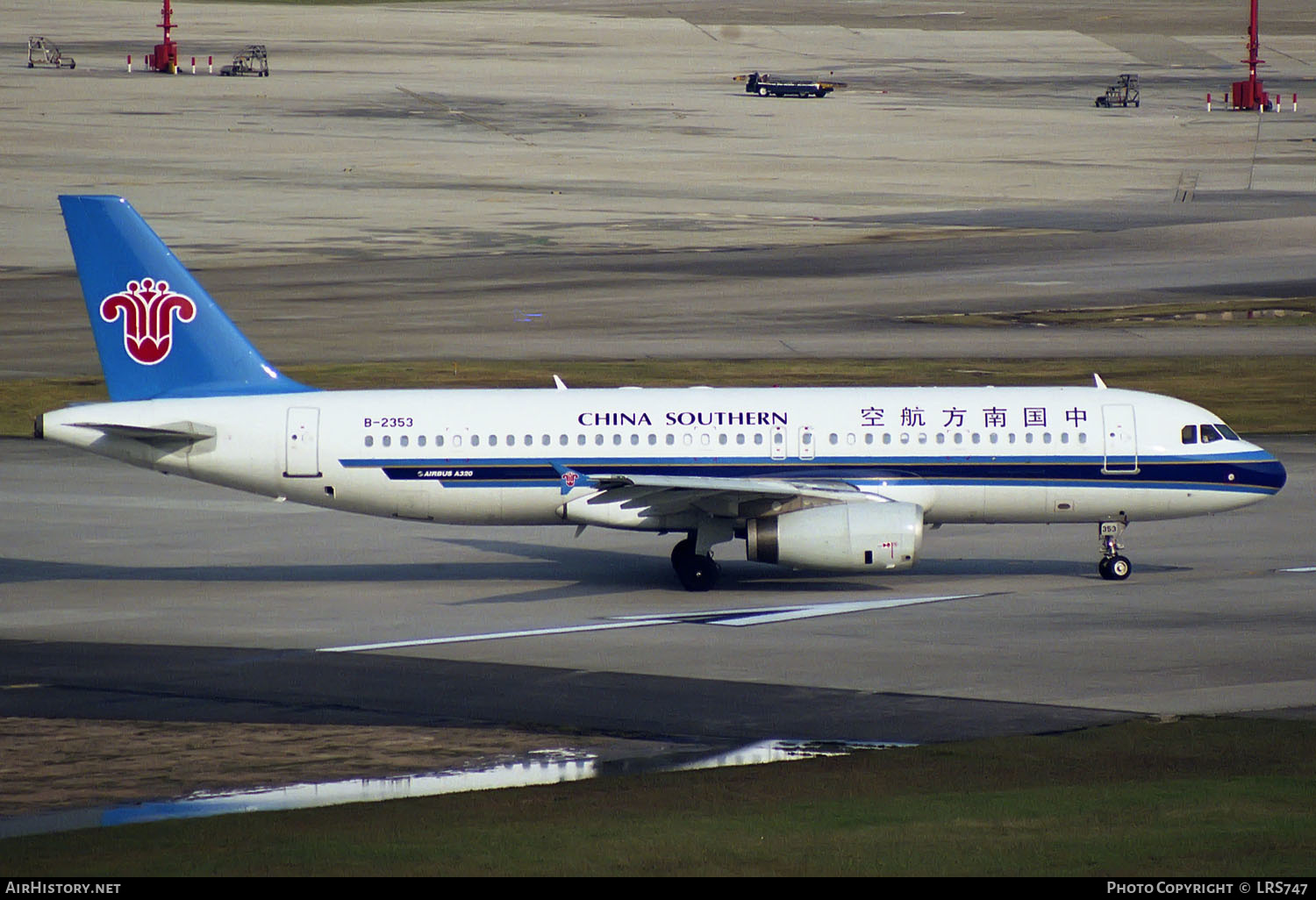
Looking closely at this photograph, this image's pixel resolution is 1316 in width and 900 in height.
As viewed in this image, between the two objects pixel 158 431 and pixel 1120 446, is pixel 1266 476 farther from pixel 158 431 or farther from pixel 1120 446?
pixel 158 431

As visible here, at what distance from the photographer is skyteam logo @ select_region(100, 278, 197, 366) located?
134ft

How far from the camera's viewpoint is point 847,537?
38219 millimetres

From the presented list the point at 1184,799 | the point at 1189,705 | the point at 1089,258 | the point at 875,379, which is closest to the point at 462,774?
the point at 1184,799

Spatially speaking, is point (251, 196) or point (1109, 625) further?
point (251, 196)

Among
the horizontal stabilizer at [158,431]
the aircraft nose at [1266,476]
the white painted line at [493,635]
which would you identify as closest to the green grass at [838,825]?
the white painted line at [493,635]

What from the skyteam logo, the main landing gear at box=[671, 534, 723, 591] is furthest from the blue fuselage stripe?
the skyteam logo

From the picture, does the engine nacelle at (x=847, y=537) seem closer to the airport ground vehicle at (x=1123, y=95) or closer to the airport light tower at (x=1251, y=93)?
the airport ground vehicle at (x=1123, y=95)

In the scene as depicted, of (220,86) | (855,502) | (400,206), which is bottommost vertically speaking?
(855,502)

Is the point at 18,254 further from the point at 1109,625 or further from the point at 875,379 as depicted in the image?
the point at 1109,625

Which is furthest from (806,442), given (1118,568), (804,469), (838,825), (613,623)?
(838,825)

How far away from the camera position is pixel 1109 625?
36.5 meters

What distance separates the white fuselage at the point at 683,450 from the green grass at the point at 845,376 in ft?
69.4

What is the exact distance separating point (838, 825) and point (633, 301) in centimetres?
6258

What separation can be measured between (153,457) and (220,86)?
131m
